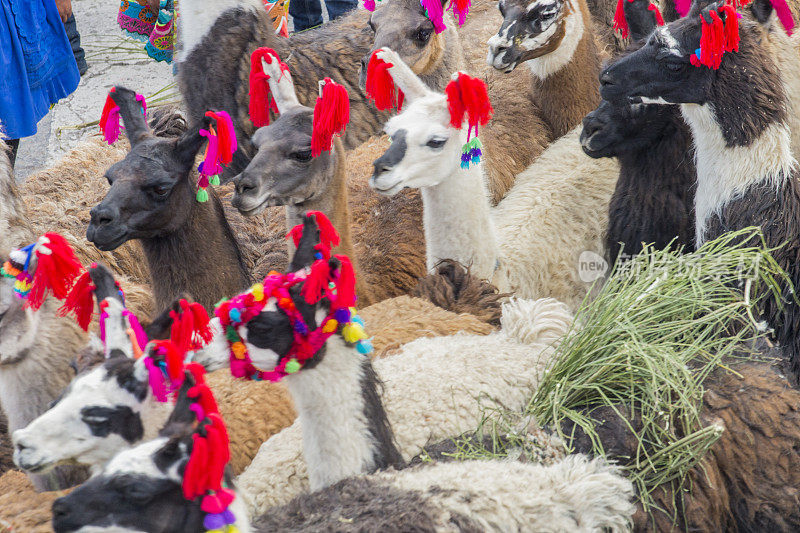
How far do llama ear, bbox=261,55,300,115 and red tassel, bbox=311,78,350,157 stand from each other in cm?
36

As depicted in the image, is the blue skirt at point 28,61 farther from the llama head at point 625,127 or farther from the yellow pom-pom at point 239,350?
the llama head at point 625,127

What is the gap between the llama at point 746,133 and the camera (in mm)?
2779

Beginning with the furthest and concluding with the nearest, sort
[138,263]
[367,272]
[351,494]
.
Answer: [138,263]
[367,272]
[351,494]

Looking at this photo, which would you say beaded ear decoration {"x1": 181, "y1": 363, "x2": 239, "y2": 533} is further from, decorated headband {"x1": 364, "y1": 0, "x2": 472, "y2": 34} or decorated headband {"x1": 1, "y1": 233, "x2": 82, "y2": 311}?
decorated headband {"x1": 364, "y1": 0, "x2": 472, "y2": 34}

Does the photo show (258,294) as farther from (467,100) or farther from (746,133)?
(746,133)

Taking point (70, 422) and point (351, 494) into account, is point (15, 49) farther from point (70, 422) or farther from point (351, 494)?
point (351, 494)

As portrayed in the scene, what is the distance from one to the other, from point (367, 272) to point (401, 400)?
1229mm

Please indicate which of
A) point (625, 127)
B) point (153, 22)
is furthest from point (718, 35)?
point (153, 22)

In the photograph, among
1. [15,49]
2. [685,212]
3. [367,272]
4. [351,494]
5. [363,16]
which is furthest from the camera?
[363,16]

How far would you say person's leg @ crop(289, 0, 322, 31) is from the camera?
6668 mm

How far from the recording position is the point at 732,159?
112 inches

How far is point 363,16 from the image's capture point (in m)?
5.25

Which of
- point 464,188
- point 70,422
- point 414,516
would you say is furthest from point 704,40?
point 70,422

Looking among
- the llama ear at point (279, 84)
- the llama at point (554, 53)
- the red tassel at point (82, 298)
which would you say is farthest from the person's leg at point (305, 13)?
the red tassel at point (82, 298)
